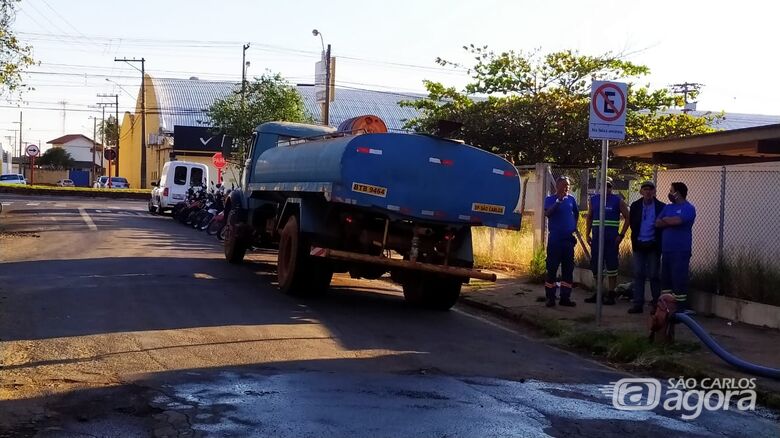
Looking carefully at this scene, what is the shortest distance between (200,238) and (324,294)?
11726 millimetres

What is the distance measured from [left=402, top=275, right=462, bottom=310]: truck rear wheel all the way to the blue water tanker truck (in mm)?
14

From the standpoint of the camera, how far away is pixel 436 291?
12.9m

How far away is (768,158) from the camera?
607 inches

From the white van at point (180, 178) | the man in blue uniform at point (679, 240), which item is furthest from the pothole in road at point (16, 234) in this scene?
the man in blue uniform at point (679, 240)

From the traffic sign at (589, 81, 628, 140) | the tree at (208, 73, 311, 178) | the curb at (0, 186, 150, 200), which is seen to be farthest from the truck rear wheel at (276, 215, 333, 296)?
the curb at (0, 186, 150, 200)

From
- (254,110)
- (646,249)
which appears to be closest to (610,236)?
(646,249)

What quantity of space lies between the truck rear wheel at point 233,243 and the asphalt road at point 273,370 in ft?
9.37

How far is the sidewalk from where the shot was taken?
9.03 m

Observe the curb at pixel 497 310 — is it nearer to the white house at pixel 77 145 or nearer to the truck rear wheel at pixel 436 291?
the truck rear wheel at pixel 436 291

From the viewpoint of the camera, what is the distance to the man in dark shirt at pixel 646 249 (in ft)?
40.3

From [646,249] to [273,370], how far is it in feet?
20.8

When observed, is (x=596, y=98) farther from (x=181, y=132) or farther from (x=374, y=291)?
(x=181, y=132)

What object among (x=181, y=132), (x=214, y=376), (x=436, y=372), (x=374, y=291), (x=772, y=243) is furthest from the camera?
(x=181, y=132)

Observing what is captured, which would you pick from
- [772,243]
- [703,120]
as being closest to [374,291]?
[772,243]
